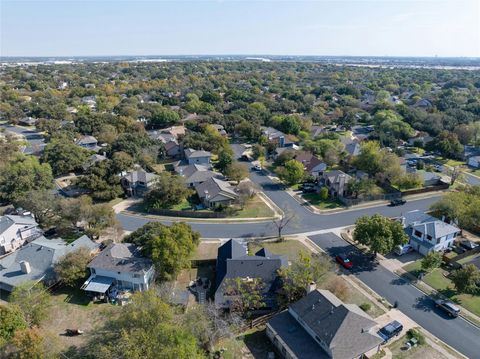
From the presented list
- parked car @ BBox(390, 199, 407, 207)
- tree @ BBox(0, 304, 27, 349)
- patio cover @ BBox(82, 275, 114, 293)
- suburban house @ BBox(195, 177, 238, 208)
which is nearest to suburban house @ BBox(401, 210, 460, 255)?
parked car @ BBox(390, 199, 407, 207)

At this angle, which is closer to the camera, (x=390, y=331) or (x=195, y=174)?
(x=390, y=331)

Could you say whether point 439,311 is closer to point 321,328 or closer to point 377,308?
point 377,308

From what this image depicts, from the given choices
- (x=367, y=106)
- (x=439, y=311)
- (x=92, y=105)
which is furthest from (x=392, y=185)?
(x=92, y=105)

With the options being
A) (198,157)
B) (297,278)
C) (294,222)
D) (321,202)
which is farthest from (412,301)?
(198,157)

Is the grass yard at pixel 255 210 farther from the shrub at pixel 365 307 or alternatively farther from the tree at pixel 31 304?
the tree at pixel 31 304

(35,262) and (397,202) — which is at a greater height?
(35,262)

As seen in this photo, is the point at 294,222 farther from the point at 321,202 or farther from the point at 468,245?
the point at 468,245
